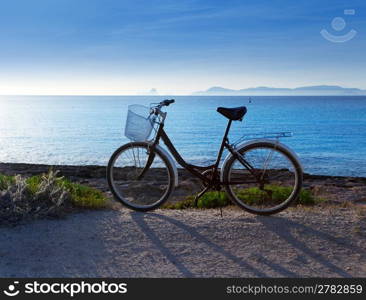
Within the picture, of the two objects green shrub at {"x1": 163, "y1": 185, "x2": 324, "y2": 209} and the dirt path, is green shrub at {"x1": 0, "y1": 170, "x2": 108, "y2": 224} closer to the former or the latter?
the dirt path

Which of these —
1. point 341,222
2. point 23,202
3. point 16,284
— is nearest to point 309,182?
point 341,222

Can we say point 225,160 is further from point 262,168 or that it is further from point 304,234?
point 304,234

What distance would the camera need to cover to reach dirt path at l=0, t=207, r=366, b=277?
4.55m

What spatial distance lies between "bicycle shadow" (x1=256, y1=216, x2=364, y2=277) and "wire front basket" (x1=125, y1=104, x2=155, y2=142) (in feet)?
6.16

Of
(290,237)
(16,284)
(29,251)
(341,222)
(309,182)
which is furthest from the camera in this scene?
(309,182)

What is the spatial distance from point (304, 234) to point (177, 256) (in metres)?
1.64

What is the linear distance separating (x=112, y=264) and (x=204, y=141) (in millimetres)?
35190

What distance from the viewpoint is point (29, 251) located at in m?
5.00

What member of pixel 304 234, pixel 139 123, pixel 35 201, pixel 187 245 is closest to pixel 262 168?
pixel 304 234

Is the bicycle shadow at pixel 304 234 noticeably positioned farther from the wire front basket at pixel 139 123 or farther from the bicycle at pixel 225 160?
the wire front basket at pixel 139 123

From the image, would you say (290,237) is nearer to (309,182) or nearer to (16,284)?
(16,284)

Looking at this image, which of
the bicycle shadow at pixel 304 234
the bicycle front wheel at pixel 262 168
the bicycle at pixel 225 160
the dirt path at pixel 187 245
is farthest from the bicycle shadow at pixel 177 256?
the bicycle front wheel at pixel 262 168

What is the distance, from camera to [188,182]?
1577 cm

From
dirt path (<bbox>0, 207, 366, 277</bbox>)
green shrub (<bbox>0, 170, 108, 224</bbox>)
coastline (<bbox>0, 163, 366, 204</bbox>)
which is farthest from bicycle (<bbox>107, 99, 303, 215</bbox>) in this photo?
coastline (<bbox>0, 163, 366, 204</bbox>)
